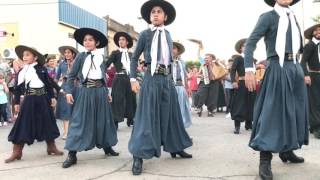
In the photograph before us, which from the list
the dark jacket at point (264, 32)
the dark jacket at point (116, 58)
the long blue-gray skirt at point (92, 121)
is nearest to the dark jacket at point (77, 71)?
the long blue-gray skirt at point (92, 121)

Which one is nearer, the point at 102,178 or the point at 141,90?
the point at 102,178

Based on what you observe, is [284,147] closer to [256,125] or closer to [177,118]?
[256,125]

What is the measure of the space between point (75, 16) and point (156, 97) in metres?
33.6

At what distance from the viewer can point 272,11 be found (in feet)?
19.3

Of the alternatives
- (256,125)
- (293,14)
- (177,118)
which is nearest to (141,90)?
(177,118)

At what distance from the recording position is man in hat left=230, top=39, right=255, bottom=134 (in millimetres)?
10484

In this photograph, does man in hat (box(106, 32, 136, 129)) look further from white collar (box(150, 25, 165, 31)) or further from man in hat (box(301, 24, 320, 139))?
white collar (box(150, 25, 165, 31))

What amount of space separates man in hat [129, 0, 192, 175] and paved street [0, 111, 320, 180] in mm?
273

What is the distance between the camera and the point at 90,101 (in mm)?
7383

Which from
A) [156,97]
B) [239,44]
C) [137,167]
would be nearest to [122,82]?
[239,44]

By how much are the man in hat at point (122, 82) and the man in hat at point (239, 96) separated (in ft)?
7.57

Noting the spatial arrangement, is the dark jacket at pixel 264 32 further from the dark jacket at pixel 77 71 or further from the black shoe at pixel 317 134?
the black shoe at pixel 317 134

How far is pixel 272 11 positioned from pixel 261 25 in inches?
8.8

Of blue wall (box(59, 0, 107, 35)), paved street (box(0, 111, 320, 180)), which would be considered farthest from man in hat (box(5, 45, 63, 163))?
blue wall (box(59, 0, 107, 35))
